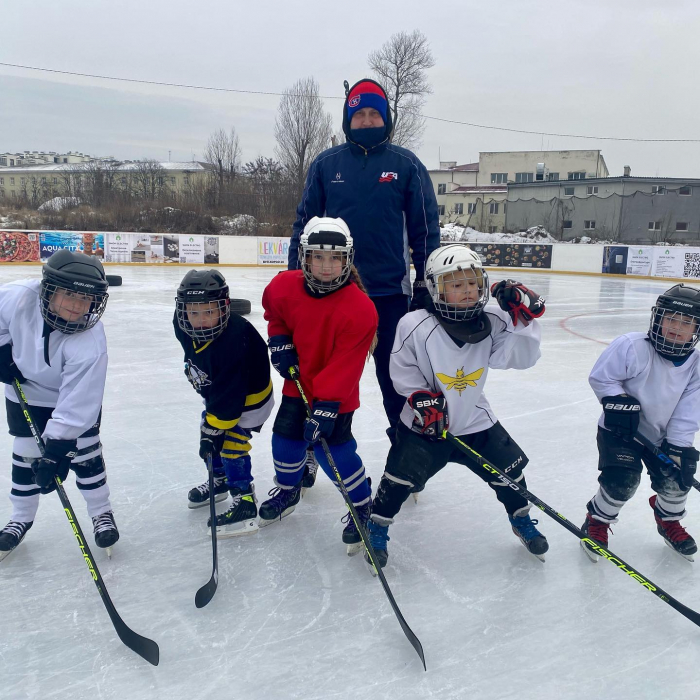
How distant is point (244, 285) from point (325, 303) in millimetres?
8185

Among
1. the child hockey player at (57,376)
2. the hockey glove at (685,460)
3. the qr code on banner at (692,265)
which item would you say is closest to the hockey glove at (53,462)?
the child hockey player at (57,376)

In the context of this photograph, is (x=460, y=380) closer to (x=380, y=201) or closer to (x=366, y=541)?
(x=366, y=541)

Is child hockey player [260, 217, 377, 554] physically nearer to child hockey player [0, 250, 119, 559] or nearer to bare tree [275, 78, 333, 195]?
child hockey player [0, 250, 119, 559]

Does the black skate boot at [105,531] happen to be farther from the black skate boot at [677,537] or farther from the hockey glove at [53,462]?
the black skate boot at [677,537]

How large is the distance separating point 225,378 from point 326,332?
0.37 m

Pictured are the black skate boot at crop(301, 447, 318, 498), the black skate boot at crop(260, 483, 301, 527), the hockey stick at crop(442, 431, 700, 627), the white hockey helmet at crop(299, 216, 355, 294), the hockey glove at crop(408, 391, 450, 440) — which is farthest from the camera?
the black skate boot at crop(301, 447, 318, 498)

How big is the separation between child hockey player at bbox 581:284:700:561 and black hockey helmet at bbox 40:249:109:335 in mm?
1479

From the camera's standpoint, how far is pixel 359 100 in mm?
1993

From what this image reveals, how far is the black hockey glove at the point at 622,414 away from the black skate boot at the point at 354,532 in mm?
769

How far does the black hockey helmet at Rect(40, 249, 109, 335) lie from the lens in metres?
1.59

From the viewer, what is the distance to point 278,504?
77.3 inches

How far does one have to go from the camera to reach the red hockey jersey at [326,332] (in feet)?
5.83

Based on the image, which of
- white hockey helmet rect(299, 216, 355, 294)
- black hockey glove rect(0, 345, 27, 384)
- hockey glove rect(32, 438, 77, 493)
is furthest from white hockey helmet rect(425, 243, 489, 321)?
black hockey glove rect(0, 345, 27, 384)

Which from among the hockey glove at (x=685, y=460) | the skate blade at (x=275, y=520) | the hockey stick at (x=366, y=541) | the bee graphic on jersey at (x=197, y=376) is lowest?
the skate blade at (x=275, y=520)
